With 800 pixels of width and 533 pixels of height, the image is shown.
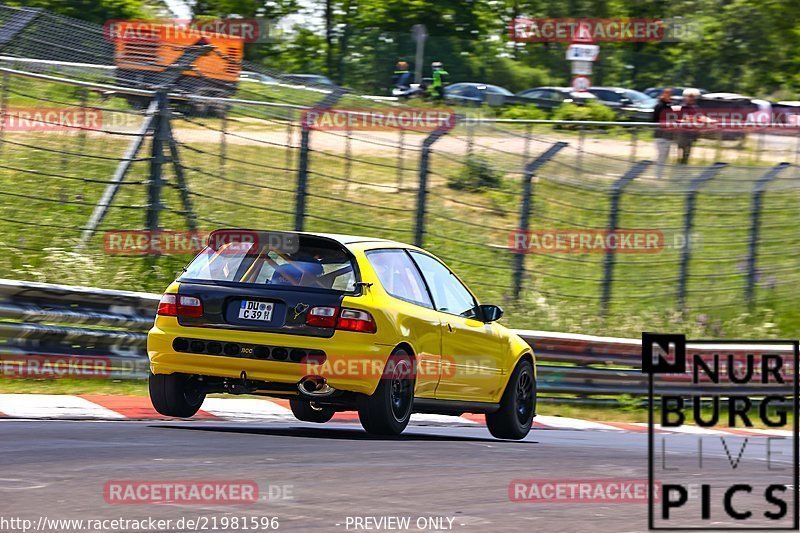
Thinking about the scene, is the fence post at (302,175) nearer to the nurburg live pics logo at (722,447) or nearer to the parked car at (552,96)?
the nurburg live pics logo at (722,447)

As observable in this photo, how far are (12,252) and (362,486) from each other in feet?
28.6

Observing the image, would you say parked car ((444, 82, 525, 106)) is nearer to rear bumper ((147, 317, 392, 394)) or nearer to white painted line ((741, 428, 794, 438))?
white painted line ((741, 428, 794, 438))

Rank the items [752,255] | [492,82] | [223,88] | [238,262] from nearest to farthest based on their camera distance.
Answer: [238,262], [223,88], [752,255], [492,82]

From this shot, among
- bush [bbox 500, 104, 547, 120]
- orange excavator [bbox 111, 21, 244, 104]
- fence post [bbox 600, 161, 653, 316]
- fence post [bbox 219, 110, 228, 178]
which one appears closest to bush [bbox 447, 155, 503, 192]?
fence post [bbox 600, 161, 653, 316]

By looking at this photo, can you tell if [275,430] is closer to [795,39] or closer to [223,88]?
[223,88]

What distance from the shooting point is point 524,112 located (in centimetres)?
3925

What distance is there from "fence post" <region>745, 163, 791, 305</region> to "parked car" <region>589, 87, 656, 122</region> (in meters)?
19.9

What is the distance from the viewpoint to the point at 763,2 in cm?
5341

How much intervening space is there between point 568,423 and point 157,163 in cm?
486

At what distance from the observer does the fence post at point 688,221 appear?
1827 centimetres

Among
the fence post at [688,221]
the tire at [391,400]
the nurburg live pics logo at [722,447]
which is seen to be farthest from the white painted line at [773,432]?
the tire at [391,400]

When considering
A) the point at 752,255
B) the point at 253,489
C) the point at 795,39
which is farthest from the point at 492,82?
the point at 253,489

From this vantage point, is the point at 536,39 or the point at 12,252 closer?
the point at 12,252

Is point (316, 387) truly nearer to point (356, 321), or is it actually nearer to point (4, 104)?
point (356, 321)
